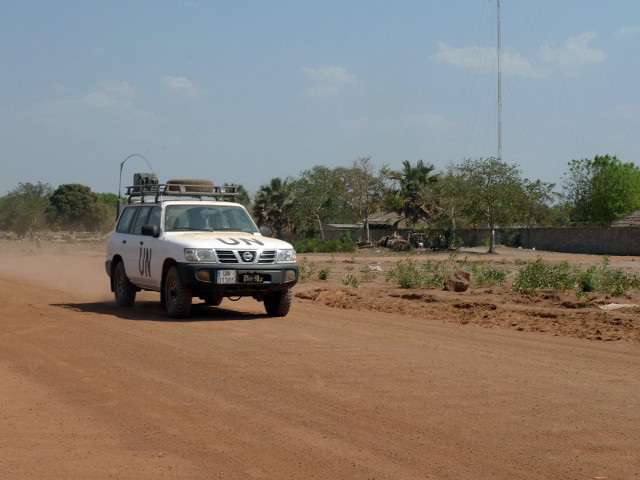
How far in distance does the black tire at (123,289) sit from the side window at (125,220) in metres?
0.72

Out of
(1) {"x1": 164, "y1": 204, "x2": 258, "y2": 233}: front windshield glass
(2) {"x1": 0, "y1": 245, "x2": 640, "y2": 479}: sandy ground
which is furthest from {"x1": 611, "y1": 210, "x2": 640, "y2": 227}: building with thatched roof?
(1) {"x1": 164, "y1": 204, "x2": 258, "y2": 233}: front windshield glass

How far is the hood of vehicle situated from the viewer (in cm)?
1273

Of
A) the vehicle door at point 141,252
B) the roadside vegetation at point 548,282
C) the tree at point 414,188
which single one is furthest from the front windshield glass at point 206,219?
the tree at point 414,188

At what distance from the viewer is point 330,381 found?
25.6 ft

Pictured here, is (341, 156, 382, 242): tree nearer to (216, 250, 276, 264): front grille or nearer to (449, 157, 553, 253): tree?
(449, 157, 553, 253): tree

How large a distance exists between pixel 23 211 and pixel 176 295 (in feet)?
270

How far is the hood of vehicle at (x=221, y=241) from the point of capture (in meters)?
12.7

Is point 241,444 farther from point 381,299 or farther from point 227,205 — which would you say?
point 381,299

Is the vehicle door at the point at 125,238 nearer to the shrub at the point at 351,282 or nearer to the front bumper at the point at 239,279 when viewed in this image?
the front bumper at the point at 239,279

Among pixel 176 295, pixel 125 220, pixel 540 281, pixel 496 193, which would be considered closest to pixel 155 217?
pixel 125 220

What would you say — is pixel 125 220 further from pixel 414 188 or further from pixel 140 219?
pixel 414 188

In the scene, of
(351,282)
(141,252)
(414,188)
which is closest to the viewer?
(141,252)

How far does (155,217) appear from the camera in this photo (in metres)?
14.2

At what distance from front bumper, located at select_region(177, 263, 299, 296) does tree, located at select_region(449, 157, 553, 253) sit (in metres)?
38.7
